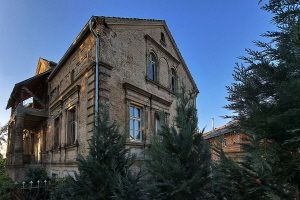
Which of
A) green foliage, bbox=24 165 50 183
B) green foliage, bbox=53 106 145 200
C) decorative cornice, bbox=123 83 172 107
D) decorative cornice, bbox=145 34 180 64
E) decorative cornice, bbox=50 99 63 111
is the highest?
decorative cornice, bbox=145 34 180 64

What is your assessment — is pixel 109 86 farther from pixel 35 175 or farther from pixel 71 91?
pixel 35 175

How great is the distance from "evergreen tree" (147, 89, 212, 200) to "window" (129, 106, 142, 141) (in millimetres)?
5798

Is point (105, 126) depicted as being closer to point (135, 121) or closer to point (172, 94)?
point (135, 121)

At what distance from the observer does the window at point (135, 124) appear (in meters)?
11.2

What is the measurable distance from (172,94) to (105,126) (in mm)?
8537

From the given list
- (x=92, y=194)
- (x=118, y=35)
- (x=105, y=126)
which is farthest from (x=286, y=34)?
(x=118, y=35)

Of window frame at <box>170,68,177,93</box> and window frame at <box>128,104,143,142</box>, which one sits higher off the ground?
window frame at <box>170,68,177,93</box>

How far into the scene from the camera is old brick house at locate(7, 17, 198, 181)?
10086mm

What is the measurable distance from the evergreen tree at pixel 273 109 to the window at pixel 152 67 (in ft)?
31.2

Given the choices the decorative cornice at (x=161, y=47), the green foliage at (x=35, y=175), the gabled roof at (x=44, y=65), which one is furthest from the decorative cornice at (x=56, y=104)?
the decorative cornice at (x=161, y=47)

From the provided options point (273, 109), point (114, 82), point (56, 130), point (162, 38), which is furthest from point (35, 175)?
point (273, 109)

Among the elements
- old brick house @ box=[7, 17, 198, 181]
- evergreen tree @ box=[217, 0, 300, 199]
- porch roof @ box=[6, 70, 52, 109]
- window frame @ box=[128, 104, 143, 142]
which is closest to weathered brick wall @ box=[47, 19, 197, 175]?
old brick house @ box=[7, 17, 198, 181]

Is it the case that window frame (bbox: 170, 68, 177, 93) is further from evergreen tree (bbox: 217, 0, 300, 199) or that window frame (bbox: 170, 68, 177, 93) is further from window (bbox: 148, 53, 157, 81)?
evergreen tree (bbox: 217, 0, 300, 199)

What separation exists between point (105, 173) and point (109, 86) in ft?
14.7
